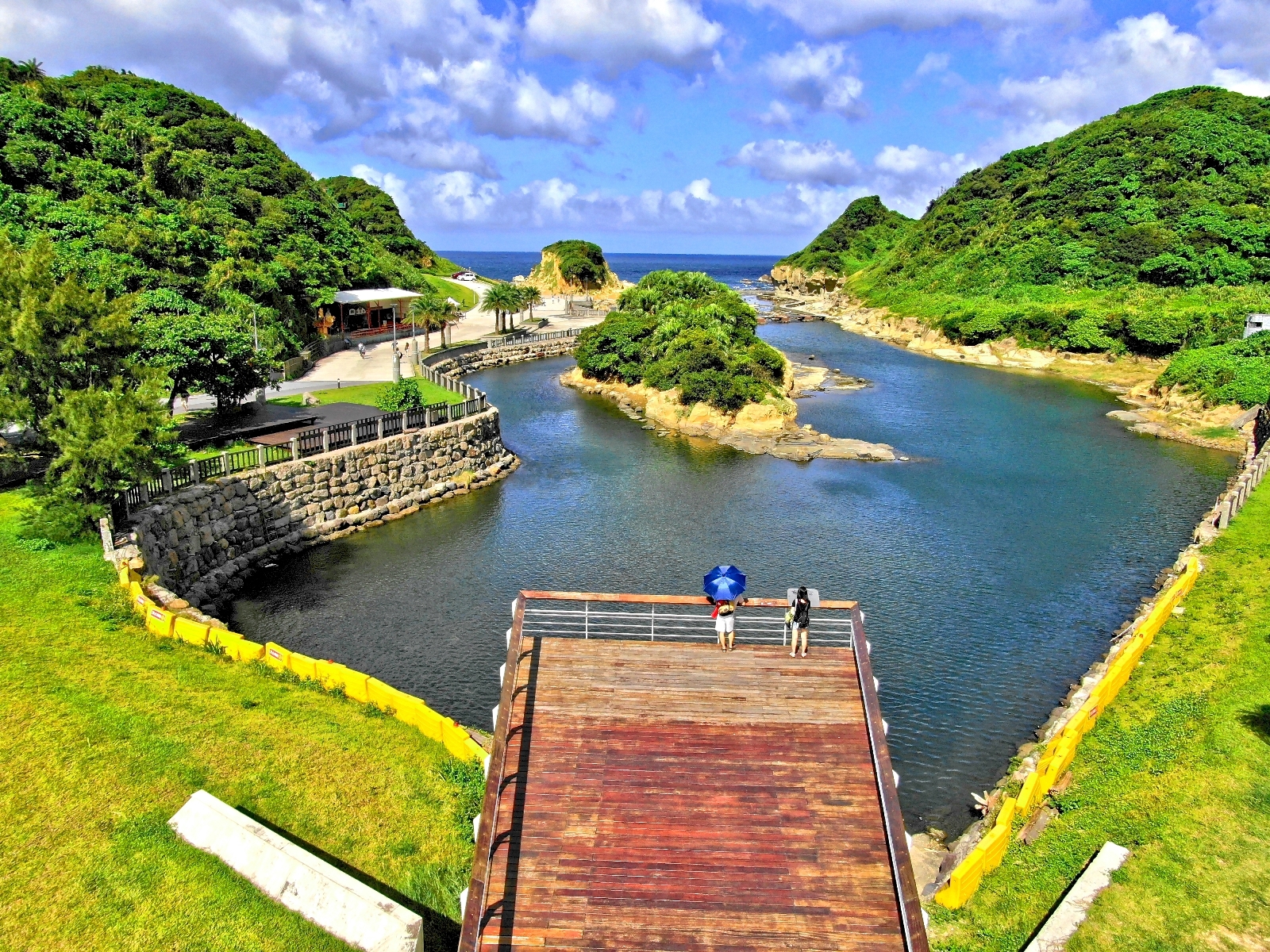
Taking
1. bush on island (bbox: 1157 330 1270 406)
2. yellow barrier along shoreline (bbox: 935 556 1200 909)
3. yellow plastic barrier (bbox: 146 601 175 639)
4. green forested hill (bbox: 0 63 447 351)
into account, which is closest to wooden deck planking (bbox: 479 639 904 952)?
yellow barrier along shoreline (bbox: 935 556 1200 909)

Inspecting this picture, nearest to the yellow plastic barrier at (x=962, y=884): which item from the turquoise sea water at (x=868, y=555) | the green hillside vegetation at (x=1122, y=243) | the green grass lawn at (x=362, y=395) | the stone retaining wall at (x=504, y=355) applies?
the turquoise sea water at (x=868, y=555)

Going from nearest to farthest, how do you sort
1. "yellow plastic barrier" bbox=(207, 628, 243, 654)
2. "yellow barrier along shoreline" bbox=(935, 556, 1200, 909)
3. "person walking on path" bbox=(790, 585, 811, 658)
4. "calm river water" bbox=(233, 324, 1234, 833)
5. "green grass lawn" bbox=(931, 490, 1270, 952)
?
"green grass lawn" bbox=(931, 490, 1270, 952) < "yellow barrier along shoreline" bbox=(935, 556, 1200, 909) < "person walking on path" bbox=(790, 585, 811, 658) < "yellow plastic barrier" bbox=(207, 628, 243, 654) < "calm river water" bbox=(233, 324, 1234, 833)

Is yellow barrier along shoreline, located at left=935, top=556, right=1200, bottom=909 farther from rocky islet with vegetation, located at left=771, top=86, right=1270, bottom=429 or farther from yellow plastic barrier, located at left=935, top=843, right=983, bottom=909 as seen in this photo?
rocky islet with vegetation, located at left=771, top=86, right=1270, bottom=429

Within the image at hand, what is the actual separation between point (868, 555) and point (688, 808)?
2164cm

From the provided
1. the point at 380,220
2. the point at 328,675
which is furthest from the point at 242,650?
the point at 380,220

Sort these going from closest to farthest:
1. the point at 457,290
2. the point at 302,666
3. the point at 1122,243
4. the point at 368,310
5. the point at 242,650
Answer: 1. the point at 302,666
2. the point at 242,650
3. the point at 368,310
4. the point at 1122,243
5. the point at 457,290

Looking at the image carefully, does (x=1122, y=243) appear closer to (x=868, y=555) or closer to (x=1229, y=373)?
(x=1229, y=373)

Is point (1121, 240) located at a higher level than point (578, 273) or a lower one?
higher

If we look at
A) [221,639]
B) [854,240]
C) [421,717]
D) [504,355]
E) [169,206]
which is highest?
[854,240]

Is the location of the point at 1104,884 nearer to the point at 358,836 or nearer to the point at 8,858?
the point at 358,836

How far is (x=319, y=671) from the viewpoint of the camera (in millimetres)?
17094

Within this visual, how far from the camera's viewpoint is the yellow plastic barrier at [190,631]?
1803 cm

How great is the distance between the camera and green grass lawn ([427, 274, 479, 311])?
96.6 metres

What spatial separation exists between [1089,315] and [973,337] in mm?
11230
